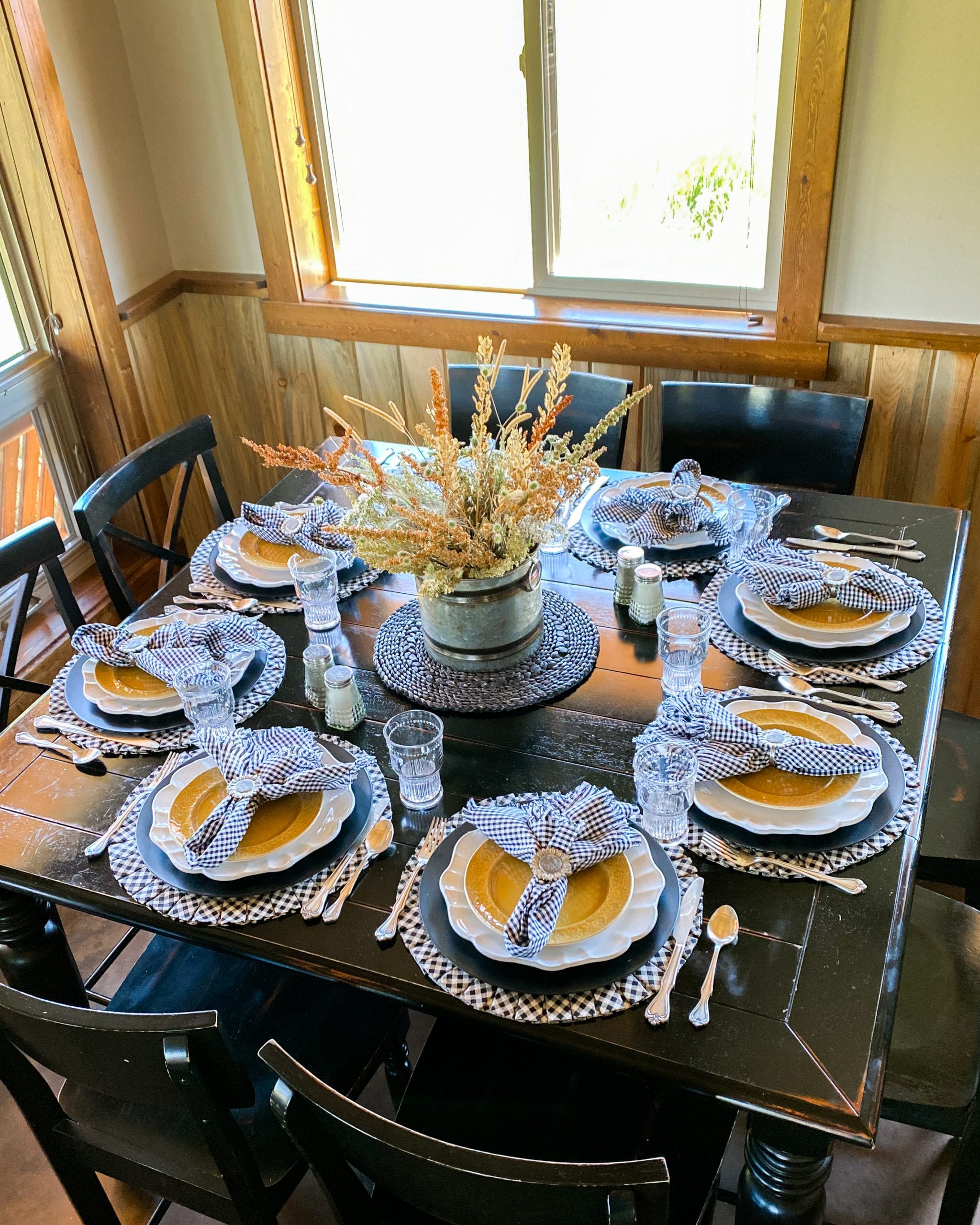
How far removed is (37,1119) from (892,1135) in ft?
4.56

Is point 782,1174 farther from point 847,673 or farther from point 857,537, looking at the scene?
point 857,537

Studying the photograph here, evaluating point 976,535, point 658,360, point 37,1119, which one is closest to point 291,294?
point 658,360

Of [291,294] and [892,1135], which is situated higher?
[291,294]

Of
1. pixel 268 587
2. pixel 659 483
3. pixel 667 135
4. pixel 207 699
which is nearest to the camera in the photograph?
pixel 207 699

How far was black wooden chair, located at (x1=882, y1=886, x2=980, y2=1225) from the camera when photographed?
1364 mm

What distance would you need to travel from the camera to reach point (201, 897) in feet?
4.34

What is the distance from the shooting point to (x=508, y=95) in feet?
8.29

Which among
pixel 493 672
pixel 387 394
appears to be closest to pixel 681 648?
pixel 493 672

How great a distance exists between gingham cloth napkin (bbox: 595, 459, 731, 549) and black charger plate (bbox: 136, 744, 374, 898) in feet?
2.53

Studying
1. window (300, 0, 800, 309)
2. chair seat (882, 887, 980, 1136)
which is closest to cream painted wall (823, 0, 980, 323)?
window (300, 0, 800, 309)

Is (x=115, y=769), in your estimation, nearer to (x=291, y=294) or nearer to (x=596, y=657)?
(x=596, y=657)

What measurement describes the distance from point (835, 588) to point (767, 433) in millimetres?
657

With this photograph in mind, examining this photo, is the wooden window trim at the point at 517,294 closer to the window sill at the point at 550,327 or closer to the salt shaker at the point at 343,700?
the window sill at the point at 550,327

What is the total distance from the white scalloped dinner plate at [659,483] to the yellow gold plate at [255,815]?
0.81m
